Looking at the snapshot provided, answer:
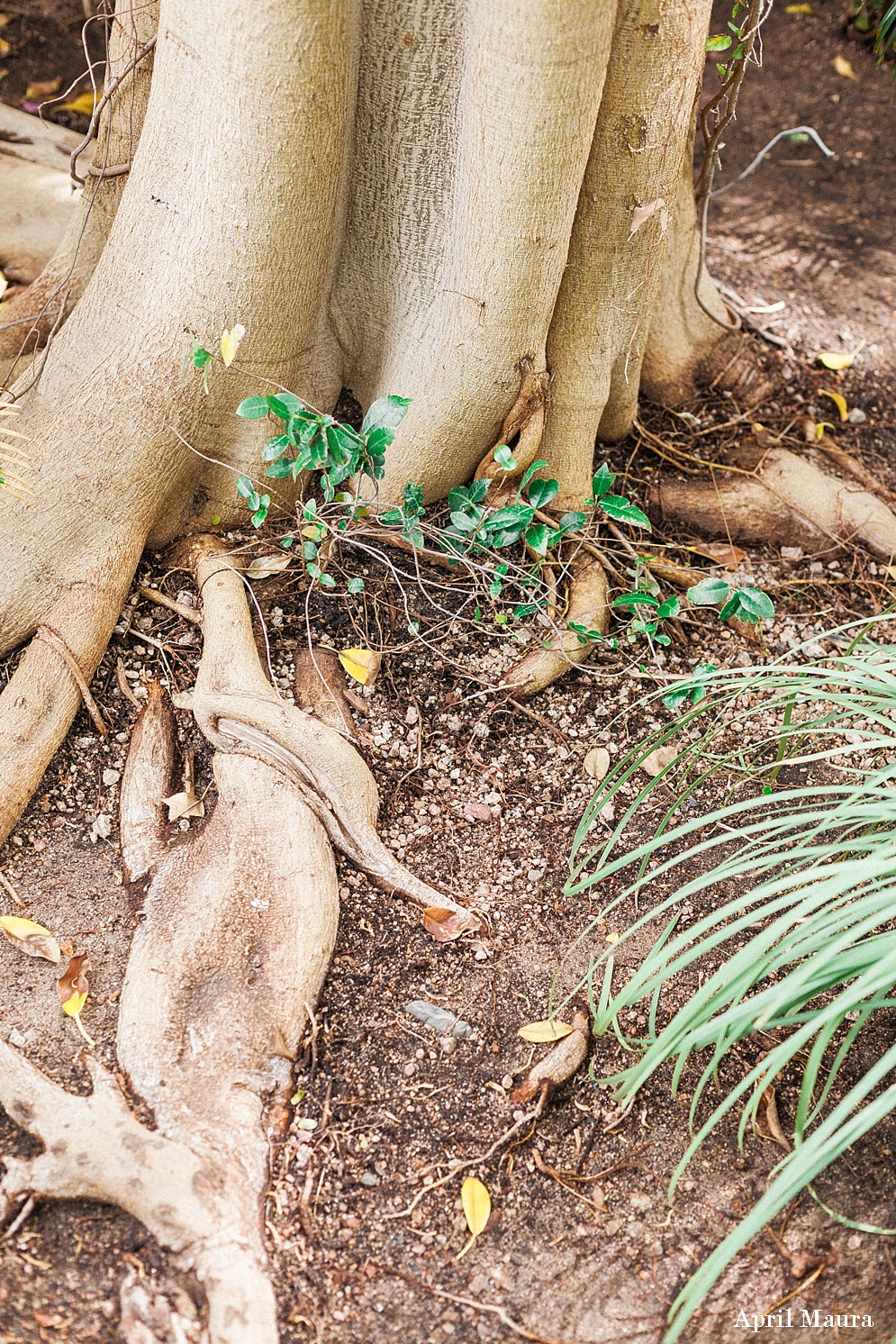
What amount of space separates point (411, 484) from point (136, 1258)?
1459 mm

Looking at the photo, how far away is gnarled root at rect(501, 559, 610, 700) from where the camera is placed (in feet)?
7.41

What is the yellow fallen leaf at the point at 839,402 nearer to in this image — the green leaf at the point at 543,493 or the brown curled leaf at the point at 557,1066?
the green leaf at the point at 543,493

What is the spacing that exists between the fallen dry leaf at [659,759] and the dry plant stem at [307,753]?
0.63 m

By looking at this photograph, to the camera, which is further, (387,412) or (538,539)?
(538,539)

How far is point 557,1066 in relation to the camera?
5.52ft

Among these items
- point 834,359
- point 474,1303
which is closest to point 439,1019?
point 474,1303

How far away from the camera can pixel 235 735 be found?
1.99 meters

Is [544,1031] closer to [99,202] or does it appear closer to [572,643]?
[572,643]

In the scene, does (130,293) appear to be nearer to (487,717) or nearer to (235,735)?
(235,735)

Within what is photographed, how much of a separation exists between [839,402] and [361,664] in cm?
196

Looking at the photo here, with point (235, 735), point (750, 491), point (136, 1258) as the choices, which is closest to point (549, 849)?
point (235, 735)

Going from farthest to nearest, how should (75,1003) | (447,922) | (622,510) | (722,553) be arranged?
(722,553) < (622,510) < (447,922) < (75,1003)

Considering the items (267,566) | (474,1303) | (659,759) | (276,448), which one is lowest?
(474,1303)

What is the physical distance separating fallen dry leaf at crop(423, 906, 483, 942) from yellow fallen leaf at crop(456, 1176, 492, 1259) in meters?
0.43
